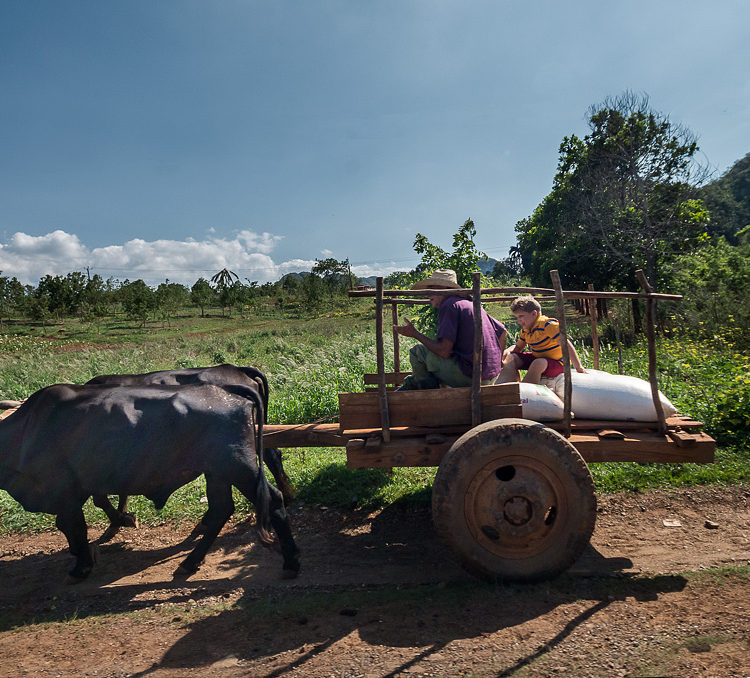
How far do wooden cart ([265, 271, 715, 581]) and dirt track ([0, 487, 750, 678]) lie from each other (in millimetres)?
282

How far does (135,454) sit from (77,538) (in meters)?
0.91

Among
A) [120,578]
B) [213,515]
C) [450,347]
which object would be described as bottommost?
[120,578]

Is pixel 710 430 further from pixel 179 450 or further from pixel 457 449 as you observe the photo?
pixel 179 450

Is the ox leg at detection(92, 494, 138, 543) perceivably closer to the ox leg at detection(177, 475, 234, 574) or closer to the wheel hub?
the ox leg at detection(177, 475, 234, 574)

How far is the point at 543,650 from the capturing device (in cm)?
256

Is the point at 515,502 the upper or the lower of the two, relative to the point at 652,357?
lower

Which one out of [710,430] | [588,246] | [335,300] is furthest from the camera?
[335,300]

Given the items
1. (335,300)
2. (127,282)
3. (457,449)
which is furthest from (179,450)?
(127,282)

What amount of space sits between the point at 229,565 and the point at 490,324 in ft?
9.77

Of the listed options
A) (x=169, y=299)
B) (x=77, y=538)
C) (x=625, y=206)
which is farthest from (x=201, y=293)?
(x=77, y=538)

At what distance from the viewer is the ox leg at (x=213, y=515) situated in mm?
3826

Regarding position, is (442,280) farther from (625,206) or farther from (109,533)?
(625,206)

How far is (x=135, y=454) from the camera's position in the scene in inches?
149

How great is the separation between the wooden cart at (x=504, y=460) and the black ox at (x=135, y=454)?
951mm
